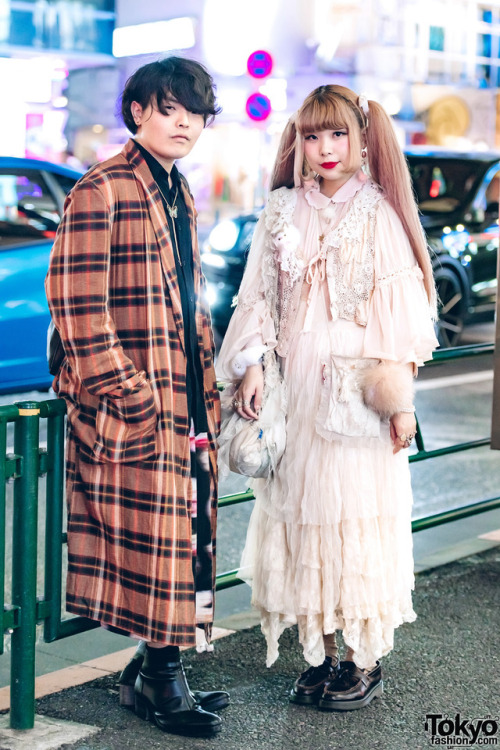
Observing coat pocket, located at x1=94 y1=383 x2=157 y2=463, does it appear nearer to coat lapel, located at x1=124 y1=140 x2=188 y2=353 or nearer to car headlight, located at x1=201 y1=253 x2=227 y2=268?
coat lapel, located at x1=124 y1=140 x2=188 y2=353

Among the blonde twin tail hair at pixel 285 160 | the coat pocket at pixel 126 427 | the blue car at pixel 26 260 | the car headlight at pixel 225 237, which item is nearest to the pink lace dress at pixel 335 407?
the blonde twin tail hair at pixel 285 160

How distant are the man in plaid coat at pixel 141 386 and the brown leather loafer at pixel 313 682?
39cm

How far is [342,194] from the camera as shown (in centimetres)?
349

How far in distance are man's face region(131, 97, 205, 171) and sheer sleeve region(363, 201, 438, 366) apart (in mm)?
647

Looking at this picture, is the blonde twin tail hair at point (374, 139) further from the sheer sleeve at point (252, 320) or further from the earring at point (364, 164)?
the sheer sleeve at point (252, 320)

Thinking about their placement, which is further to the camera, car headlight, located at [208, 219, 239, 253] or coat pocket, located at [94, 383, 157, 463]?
car headlight, located at [208, 219, 239, 253]


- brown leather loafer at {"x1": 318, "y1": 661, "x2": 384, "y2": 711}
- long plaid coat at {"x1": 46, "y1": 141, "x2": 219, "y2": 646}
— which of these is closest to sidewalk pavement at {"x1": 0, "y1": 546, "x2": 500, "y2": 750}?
brown leather loafer at {"x1": 318, "y1": 661, "x2": 384, "y2": 711}

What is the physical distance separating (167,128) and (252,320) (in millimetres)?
664

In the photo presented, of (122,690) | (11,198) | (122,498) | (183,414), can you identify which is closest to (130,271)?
(183,414)

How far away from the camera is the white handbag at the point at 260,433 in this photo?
339 cm

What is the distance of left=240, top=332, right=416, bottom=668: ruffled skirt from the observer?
11.2 ft

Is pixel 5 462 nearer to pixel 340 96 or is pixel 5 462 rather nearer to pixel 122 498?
pixel 122 498

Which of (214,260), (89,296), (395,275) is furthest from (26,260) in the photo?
(89,296)

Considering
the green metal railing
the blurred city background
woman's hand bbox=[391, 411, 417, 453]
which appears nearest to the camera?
the green metal railing
